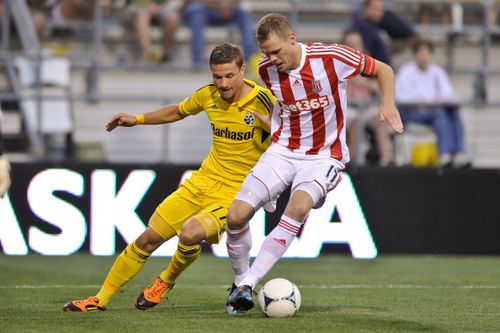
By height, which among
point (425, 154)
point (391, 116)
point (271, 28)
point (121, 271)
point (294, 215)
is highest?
point (271, 28)

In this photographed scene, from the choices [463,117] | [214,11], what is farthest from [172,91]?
[463,117]

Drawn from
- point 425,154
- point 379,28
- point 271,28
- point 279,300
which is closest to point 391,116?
point 271,28

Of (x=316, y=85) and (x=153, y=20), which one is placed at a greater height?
(x=316, y=85)

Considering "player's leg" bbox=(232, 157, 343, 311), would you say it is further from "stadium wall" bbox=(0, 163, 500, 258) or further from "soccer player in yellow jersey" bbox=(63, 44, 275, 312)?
"stadium wall" bbox=(0, 163, 500, 258)

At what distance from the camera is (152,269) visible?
10664mm

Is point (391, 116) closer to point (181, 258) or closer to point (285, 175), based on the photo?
point (285, 175)

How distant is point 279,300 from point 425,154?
7.53m

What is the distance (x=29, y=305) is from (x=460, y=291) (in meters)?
3.44

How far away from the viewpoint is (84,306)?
737 centimetres

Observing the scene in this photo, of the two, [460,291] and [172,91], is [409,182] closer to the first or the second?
[460,291]

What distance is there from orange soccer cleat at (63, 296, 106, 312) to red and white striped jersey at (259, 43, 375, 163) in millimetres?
1633

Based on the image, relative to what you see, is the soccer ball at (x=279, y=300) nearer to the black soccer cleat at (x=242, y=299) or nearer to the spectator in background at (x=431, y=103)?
the black soccer cleat at (x=242, y=299)

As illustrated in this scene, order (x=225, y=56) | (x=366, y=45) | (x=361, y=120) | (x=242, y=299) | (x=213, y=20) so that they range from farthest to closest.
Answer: (x=213, y=20) < (x=366, y=45) < (x=361, y=120) < (x=225, y=56) < (x=242, y=299)

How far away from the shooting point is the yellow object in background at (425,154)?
14086 millimetres
